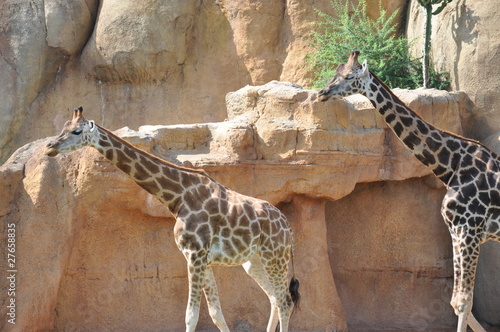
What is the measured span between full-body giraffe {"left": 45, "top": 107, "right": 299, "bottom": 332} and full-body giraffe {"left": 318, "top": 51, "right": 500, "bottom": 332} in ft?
5.10

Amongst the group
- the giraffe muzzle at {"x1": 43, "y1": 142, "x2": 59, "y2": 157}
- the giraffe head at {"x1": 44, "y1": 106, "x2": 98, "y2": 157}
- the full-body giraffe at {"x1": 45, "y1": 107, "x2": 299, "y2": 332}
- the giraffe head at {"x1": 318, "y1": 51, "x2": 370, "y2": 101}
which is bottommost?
the full-body giraffe at {"x1": 45, "y1": 107, "x2": 299, "y2": 332}

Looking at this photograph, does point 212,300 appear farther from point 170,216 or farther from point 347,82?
point 347,82

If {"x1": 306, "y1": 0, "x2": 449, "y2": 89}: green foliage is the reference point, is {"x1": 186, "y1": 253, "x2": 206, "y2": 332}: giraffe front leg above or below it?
below

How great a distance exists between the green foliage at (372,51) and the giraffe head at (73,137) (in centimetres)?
518

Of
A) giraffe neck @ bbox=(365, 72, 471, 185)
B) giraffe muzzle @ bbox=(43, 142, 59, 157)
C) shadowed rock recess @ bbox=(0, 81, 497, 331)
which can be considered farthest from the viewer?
shadowed rock recess @ bbox=(0, 81, 497, 331)

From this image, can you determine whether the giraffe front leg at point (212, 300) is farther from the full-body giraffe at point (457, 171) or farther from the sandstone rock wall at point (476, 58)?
the sandstone rock wall at point (476, 58)

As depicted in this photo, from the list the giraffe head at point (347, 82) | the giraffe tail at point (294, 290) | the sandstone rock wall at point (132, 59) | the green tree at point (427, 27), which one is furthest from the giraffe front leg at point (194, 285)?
the sandstone rock wall at point (132, 59)

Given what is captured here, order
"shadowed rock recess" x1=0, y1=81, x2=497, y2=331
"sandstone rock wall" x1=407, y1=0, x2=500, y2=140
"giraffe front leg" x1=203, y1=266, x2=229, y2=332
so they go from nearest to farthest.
A: "giraffe front leg" x1=203, y1=266, x2=229, y2=332 → "shadowed rock recess" x1=0, y1=81, x2=497, y2=331 → "sandstone rock wall" x1=407, y1=0, x2=500, y2=140

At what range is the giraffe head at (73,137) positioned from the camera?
7711 millimetres

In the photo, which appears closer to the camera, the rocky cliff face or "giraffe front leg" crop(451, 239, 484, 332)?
"giraffe front leg" crop(451, 239, 484, 332)

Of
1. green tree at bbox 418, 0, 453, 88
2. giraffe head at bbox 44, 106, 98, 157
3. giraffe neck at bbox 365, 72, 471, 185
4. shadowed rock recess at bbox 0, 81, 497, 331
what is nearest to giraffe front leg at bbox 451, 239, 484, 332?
giraffe neck at bbox 365, 72, 471, 185

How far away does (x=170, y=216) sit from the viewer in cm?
1005

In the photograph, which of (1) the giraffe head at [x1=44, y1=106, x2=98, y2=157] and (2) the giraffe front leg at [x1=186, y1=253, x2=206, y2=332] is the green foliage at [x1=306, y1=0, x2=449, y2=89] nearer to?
(2) the giraffe front leg at [x1=186, y1=253, x2=206, y2=332]

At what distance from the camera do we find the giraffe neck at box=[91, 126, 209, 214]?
803 cm
